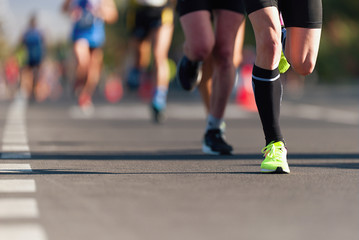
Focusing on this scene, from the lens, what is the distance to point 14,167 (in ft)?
19.5

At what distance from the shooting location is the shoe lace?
569 centimetres

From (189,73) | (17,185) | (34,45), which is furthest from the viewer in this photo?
(34,45)

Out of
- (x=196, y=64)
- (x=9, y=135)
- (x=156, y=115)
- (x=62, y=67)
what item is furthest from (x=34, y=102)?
(x=62, y=67)

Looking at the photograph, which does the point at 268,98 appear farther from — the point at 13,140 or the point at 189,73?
the point at 13,140

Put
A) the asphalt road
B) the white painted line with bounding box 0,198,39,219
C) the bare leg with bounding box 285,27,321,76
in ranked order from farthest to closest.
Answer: the bare leg with bounding box 285,27,321,76
the white painted line with bounding box 0,198,39,219
the asphalt road

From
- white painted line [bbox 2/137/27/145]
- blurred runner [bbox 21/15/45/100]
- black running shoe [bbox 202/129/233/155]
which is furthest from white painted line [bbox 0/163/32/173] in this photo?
blurred runner [bbox 21/15/45/100]

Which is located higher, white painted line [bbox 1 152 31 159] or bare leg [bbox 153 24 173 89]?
bare leg [bbox 153 24 173 89]

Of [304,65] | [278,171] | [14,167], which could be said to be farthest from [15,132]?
[278,171]

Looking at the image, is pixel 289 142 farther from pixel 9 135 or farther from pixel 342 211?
pixel 342 211

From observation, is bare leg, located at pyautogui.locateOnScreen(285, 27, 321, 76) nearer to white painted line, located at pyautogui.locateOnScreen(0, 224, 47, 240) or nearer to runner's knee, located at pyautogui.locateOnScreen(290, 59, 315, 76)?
runner's knee, located at pyautogui.locateOnScreen(290, 59, 315, 76)

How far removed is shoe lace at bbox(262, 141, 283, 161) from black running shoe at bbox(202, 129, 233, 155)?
4.69ft

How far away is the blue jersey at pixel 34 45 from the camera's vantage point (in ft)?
76.0

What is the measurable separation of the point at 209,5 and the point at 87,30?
7.58 meters

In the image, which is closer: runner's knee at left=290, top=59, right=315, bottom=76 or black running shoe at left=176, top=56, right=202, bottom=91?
runner's knee at left=290, top=59, right=315, bottom=76
